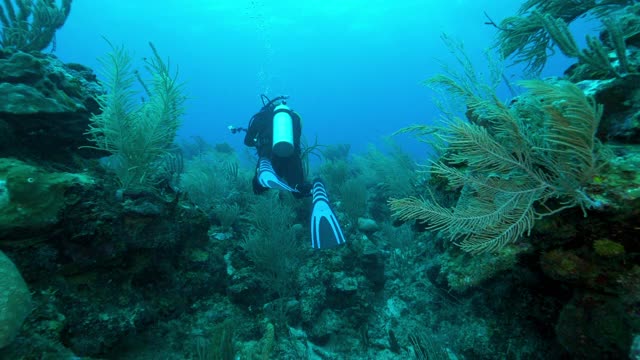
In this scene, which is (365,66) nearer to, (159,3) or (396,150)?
(159,3)

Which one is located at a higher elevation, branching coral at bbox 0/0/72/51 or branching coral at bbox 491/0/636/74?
branching coral at bbox 0/0/72/51

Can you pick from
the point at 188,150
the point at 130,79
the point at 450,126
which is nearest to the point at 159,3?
the point at 188,150

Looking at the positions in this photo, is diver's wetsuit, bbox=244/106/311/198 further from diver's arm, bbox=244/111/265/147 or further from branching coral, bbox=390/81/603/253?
branching coral, bbox=390/81/603/253

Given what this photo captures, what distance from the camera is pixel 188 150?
16.8 meters

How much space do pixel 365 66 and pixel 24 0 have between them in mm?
68794

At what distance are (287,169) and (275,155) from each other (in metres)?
0.38

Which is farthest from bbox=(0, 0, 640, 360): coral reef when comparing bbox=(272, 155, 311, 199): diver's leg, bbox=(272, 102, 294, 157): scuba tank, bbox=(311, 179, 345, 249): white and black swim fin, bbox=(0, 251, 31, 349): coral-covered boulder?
bbox=(272, 102, 294, 157): scuba tank

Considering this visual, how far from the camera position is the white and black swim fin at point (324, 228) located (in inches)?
183

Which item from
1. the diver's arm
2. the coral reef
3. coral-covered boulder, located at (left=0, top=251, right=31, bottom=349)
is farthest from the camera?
the diver's arm

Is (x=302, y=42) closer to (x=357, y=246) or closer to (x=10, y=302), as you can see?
(x=357, y=246)

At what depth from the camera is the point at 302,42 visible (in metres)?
51.9

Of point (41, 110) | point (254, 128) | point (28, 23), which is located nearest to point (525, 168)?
point (41, 110)

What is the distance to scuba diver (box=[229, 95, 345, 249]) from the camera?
480 cm

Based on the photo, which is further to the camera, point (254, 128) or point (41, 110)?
point (254, 128)
